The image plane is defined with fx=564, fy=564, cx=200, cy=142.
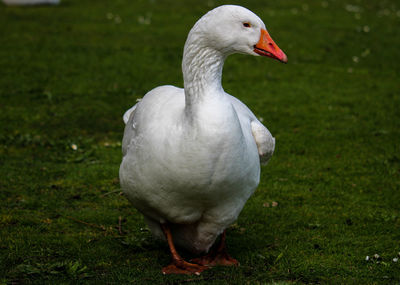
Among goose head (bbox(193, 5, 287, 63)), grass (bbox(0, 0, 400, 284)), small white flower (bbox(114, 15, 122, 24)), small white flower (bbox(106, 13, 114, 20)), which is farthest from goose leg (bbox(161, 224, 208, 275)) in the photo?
small white flower (bbox(106, 13, 114, 20))

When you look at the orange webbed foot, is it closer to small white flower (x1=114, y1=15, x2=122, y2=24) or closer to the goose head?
the goose head

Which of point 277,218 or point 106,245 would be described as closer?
point 106,245

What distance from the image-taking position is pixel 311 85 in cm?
1141

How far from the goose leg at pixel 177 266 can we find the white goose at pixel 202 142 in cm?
8

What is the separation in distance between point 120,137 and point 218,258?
158 inches

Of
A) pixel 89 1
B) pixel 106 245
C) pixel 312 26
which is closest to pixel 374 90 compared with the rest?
pixel 312 26

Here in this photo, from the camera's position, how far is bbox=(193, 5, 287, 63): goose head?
432 cm

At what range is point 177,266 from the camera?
5020mm

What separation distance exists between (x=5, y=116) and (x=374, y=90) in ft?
22.9

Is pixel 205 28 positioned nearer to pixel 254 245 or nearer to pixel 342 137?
pixel 254 245

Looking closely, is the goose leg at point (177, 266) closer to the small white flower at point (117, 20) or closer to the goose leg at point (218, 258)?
the goose leg at point (218, 258)

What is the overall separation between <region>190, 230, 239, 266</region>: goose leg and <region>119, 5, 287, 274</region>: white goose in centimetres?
38

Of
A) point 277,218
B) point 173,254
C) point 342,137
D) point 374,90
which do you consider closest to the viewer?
point 173,254

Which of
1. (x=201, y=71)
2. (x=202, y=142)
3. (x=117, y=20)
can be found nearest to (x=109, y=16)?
(x=117, y=20)
